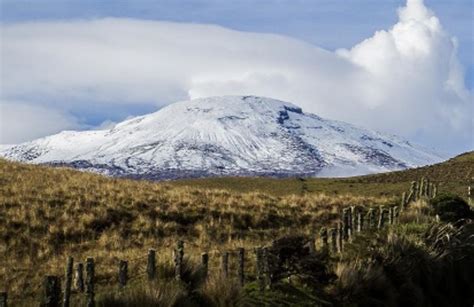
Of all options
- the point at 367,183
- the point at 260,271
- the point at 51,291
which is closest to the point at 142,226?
the point at 260,271

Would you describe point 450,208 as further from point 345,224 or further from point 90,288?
point 90,288

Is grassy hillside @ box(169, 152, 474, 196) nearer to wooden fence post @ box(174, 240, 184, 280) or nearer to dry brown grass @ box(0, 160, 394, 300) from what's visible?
dry brown grass @ box(0, 160, 394, 300)

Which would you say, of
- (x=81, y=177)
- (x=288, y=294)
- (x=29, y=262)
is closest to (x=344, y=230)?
(x=288, y=294)

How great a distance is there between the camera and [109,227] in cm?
2859

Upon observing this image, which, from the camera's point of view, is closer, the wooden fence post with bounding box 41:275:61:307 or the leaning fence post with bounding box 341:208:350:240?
the wooden fence post with bounding box 41:275:61:307

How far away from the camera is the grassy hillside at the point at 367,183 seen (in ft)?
199

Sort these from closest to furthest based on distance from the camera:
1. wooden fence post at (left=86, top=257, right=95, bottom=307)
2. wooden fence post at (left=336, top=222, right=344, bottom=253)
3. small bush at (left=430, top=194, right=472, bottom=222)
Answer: wooden fence post at (left=86, top=257, right=95, bottom=307) → wooden fence post at (left=336, top=222, right=344, bottom=253) → small bush at (left=430, top=194, right=472, bottom=222)

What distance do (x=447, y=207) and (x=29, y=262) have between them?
52.5ft

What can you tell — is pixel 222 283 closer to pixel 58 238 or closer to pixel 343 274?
pixel 343 274

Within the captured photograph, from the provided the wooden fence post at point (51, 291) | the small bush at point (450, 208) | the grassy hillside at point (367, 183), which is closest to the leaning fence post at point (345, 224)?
the small bush at point (450, 208)

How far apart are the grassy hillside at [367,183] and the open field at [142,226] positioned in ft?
54.4

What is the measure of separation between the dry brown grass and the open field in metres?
0.04

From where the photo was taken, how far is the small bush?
28.8 metres

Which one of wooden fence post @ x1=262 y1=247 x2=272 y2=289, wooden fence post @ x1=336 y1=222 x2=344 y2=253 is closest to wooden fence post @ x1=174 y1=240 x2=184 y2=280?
wooden fence post @ x1=262 y1=247 x2=272 y2=289
